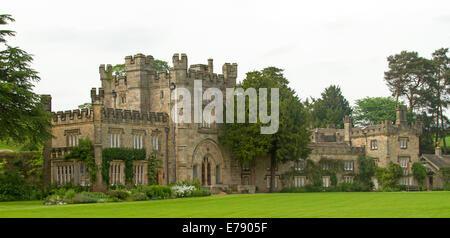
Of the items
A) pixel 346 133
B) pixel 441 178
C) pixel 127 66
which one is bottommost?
pixel 441 178

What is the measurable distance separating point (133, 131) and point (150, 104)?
210 inches

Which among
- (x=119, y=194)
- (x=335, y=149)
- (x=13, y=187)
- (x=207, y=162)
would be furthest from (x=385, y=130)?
(x=13, y=187)

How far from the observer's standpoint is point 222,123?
58.1 m

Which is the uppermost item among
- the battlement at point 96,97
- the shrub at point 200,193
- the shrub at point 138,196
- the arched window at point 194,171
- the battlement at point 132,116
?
the battlement at point 96,97

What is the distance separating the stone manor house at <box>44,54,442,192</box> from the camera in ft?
161

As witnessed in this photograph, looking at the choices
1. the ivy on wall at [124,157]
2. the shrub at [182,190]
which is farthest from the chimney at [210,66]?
the shrub at [182,190]

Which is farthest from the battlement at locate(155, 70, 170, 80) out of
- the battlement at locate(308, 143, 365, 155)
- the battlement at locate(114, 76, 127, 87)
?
the battlement at locate(308, 143, 365, 155)

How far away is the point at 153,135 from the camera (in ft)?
176

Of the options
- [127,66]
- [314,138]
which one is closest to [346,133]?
[314,138]

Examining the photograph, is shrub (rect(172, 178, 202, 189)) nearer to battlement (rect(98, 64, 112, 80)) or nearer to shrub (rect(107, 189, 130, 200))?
shrub (rect(107, 189, 130, 200))

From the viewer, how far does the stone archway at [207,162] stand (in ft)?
183

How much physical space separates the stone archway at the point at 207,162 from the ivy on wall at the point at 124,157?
548cm

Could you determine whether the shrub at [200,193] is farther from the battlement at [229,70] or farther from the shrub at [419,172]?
the shrub at [419,172]
